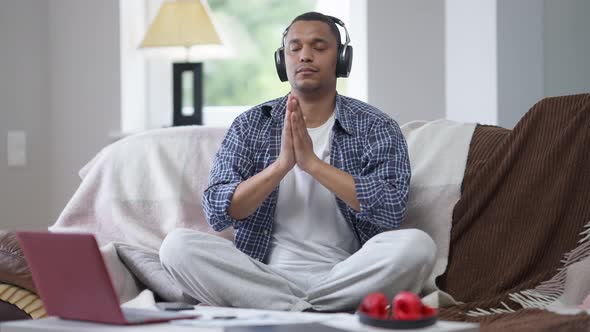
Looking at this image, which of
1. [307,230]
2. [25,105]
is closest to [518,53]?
[307,230]

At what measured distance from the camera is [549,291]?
6.87 feet

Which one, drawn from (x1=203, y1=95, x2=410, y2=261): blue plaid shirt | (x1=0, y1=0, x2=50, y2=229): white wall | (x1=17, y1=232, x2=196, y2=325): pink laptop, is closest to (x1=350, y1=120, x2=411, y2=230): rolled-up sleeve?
(x1=203, y1=95, x2=410, y2=261): blue plaid shirt

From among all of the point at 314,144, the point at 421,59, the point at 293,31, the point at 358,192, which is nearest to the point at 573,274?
the point at 358,192

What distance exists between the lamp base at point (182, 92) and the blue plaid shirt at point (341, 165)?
147 cm

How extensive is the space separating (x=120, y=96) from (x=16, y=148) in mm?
472

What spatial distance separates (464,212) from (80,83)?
2.11m

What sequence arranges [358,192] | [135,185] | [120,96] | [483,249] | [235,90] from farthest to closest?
[235,90] → [120,96] → [135,185] → [483,249] → [358,192]

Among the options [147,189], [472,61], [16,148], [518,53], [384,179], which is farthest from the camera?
[16,148]

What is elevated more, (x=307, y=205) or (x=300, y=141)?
(x=300, y=141)

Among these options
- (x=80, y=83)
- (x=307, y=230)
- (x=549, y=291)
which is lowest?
(x=549, y=291)

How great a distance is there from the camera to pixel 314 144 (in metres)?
2.30

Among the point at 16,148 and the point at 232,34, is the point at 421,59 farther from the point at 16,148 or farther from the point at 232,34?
the point at 16,148

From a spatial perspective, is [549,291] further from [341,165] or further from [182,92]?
[182,92]

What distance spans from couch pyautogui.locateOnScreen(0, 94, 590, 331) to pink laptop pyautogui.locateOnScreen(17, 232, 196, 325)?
752mm
